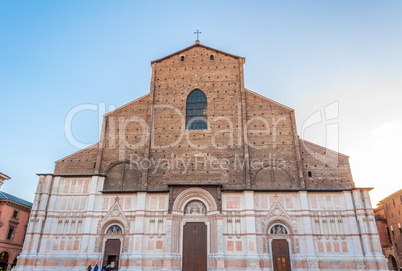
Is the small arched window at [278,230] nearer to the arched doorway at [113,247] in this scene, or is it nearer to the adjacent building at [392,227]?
the arched doorway at [113,247]

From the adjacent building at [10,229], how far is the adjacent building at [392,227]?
35.2m

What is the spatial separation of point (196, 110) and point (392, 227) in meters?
25.2

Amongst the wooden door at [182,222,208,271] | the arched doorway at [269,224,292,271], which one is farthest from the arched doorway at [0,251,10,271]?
the arched doorway at [269,224,292,271]

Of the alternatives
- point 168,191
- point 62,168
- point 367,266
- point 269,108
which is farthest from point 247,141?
point 62,168

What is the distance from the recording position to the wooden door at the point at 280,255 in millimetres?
17422

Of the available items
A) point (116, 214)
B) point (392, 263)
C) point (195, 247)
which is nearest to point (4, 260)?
point (116, 214)

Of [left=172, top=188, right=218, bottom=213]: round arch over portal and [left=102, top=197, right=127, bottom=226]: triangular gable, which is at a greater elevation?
[left=172, top=188, right=218, bottom=213]: round arch over portal

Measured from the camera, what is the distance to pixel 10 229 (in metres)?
25.4

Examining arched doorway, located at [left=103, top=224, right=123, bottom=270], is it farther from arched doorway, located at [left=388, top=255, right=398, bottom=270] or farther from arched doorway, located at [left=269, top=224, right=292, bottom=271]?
arched doorway, located at [left=388, top=255, right=398, bottom=270]

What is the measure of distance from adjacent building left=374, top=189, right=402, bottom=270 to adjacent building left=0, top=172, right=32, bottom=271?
35.2 metres

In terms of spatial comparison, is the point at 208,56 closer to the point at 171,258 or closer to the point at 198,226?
the point at 198,226

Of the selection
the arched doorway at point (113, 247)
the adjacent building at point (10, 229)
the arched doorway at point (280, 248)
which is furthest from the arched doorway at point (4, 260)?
the arched doorway at point (280, 248)

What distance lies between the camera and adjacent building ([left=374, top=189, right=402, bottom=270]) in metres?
30.0

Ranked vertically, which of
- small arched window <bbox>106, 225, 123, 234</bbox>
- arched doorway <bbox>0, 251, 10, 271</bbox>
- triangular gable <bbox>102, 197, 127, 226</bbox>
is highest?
triangular gable <bbox>102, 197, 127, 226</bbox>
